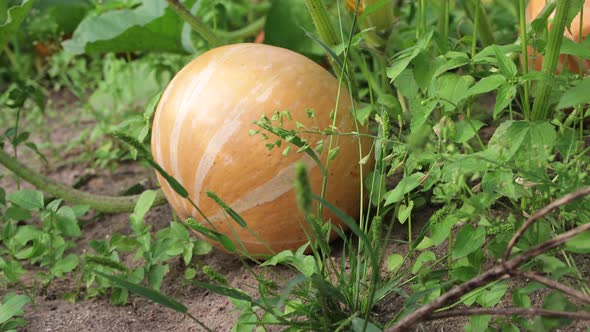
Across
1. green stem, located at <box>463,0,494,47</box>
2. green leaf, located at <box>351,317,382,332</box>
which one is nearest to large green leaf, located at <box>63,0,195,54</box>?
green stem, located at <box>463,0,494,47</box>

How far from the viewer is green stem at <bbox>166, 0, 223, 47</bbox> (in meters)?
1.81

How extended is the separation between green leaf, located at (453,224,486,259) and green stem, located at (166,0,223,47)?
964mm

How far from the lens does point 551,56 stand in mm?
1371

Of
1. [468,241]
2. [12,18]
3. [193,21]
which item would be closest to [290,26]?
[193,21]

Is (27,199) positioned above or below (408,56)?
below

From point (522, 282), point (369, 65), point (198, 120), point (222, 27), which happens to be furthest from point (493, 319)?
point (222, 27)

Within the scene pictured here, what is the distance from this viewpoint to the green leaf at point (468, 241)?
1.22 m

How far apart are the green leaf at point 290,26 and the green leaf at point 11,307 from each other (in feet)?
3.28

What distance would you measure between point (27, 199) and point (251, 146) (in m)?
0.55

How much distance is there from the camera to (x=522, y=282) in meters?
1.35

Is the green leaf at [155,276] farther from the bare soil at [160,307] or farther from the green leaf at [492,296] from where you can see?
the green leaf at [492,296]

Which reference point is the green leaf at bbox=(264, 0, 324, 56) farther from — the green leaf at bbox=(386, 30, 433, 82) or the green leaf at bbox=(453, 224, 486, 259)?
the green leaf at bbox=(453, 224, 486, 259)

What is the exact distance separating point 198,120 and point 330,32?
0.39 metres

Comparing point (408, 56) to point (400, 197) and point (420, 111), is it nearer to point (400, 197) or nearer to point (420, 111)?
point (420, 111)
